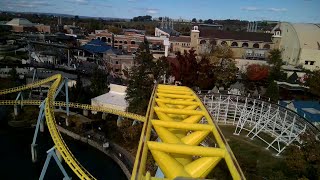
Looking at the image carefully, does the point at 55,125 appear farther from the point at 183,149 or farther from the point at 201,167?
the point at 201,167

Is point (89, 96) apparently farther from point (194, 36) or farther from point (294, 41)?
point (294, 41)

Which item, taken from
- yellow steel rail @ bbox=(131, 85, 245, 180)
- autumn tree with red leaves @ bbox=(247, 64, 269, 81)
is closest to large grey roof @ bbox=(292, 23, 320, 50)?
autumn tree with red leaves @ bbox=(247, 64, 269, 81)

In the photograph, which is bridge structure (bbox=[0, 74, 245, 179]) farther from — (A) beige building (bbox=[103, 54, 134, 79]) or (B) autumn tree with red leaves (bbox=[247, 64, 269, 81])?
(A) beige building (bbox=[103, 54, 134, 79])

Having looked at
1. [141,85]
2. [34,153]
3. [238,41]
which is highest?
[238,41]

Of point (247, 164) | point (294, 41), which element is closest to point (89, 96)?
point (247, 164)

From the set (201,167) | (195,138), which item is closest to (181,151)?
(201,167)

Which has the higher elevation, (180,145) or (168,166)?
(180,145)
